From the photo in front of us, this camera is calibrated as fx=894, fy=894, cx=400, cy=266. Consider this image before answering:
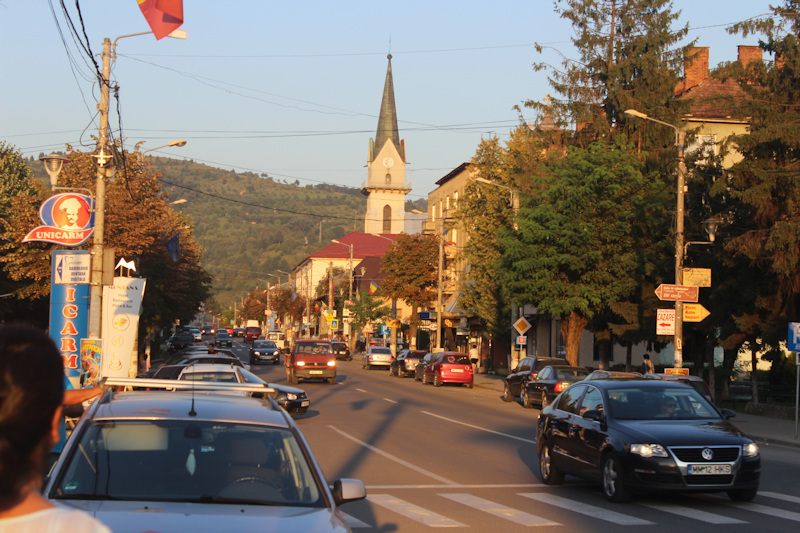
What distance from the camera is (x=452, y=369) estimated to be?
39781 millimetres

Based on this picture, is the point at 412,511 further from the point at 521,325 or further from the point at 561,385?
the point at 521,325

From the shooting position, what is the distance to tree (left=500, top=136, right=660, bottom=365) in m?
33.4

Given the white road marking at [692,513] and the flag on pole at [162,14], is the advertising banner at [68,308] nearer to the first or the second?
the flag on pole at [162,14]

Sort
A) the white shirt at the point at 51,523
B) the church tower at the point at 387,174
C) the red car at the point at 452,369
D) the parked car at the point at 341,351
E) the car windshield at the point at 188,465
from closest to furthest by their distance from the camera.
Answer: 1. the white shirt at the point at 51,523
2. the car windshield at the point at 188,465
3. the red car at the point at 452,369
4. the parked car at the point at 341,351
5. the church tower at the point at 387,174

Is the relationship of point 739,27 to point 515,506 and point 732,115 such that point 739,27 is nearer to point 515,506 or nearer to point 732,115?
point 732,115

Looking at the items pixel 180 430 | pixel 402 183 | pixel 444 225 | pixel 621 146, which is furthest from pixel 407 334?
pixel 180 430

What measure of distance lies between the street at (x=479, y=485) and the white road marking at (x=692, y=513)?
12 millimetres

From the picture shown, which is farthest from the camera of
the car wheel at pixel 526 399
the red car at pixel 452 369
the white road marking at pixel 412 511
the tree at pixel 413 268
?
the tree at pixel 413 268

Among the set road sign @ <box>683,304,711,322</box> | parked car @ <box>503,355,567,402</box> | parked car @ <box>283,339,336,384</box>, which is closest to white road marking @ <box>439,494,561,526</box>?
road sign @ <box>683,304,711,322</box>

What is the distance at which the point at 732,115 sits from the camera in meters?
26.5

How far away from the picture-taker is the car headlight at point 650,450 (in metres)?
10.7

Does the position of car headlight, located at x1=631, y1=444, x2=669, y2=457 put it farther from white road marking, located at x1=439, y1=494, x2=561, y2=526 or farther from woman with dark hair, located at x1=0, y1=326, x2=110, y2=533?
woman with dark hair, located at x1=0, y1=326, x2=110, y2=533

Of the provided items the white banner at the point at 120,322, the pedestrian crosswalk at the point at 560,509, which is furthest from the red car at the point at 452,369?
the pedestrian crosswalk at the point at 560,509

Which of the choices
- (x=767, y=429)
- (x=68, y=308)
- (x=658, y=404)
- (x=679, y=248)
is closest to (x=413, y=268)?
(x=679, y=248)
